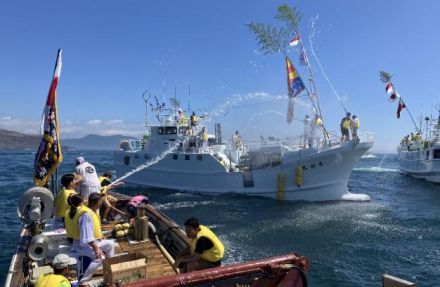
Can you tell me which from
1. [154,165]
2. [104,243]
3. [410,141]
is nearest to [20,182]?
[154,165]

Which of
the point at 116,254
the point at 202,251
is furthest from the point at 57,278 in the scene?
the point at 116,254

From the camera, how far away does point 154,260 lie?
7.78 metres

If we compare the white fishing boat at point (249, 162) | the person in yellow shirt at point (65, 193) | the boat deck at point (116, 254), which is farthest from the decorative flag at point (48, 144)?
the white fishing boat at point (249, 162)

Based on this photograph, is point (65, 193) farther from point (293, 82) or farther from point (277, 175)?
point (293, 82)

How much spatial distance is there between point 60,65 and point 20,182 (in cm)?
2775

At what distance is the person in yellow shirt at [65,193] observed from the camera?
7.56 m

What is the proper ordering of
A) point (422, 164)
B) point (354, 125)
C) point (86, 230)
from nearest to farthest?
1. point (86, 230)
2. point (354, 125)
3. point (422, 164)

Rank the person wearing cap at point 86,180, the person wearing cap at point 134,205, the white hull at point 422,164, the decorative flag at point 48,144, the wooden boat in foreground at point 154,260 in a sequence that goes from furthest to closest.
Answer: the white hull at point 422,164 → the person wearing cap at point 134,205 → the person wearing cap at point 86,180 → the decorative flag at point 48,144 → the wooden boat in foreground at point 154,260

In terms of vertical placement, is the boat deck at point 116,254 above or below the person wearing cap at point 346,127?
below

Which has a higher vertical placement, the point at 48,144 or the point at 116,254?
the point at 48,144

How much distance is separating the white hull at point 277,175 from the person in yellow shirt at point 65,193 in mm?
16845

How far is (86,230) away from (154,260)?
2.39 meters

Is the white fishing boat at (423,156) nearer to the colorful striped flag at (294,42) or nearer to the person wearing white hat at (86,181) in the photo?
the colorful striped flag at (294,42)

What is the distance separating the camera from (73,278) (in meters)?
6.66
